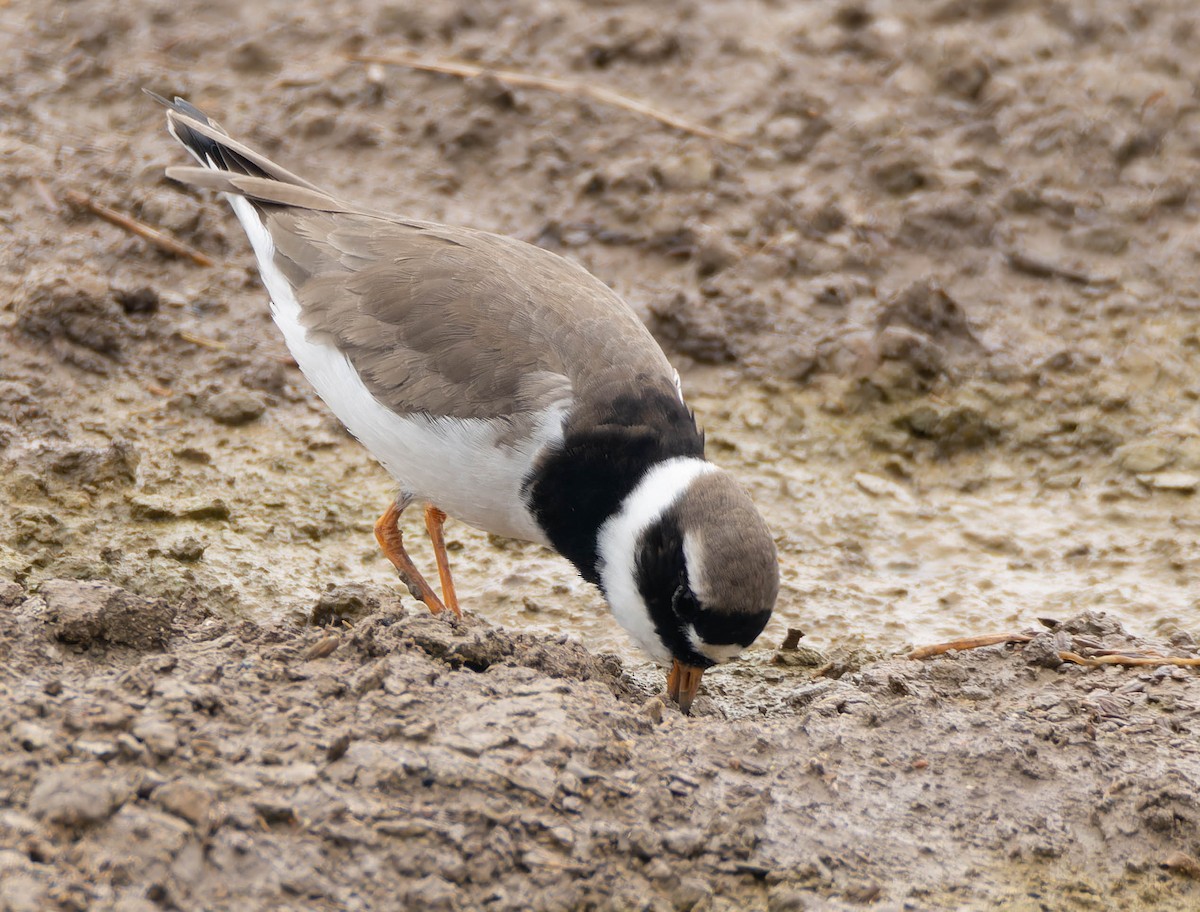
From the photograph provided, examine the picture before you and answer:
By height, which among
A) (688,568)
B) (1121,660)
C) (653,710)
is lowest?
(1121,660)

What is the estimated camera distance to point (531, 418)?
4941 mm

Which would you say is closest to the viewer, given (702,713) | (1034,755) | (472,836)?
(472,836)

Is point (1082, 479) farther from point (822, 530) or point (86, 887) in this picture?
point (86, 887)

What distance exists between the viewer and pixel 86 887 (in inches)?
125

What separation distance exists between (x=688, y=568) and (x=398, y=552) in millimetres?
1798

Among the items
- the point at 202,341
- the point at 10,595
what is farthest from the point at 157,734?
the point at 202,341

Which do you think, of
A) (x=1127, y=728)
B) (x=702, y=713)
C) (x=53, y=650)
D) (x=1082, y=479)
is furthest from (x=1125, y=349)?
(x=53, y=650)

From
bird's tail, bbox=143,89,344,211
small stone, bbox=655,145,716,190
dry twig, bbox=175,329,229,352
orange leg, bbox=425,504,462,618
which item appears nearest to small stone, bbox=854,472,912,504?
orange leg, bbox=425,504,462,618

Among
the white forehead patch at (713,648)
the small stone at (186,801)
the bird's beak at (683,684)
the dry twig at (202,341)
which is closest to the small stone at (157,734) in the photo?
the small stone at (186,801)

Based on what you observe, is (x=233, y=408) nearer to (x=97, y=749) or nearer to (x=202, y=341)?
Result: (x=202, y=341)

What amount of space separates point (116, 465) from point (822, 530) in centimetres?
335

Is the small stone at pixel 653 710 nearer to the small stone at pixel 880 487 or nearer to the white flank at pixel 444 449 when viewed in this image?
the white flank at pixel 444 449

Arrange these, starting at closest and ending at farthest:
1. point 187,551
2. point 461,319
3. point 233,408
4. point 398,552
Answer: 1. point 461,319
2. point 187,551
3. point 398,552
4. point 233,408

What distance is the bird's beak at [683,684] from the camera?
490cm
